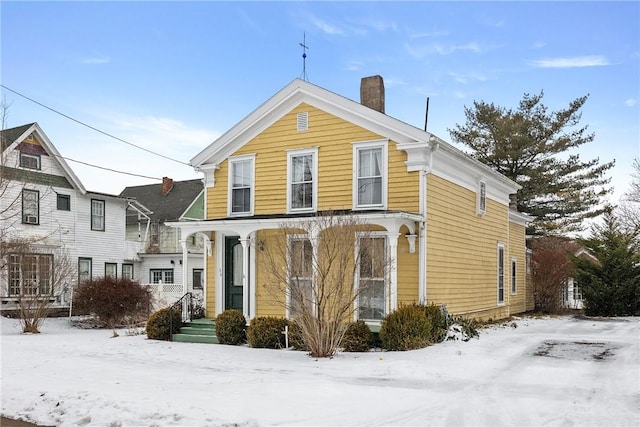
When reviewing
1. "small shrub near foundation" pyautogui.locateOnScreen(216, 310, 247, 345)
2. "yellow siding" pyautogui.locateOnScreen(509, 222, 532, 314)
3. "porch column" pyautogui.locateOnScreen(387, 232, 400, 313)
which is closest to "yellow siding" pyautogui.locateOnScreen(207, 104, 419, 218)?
"porch column" pyautogui.locateOnScreen(387, 232, 400, 313)

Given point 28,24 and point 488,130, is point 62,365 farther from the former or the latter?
point 488,130

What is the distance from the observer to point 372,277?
45.3 feet

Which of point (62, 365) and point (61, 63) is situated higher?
point (61, 63)

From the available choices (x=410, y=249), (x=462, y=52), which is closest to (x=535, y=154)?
(x=462, y=52)

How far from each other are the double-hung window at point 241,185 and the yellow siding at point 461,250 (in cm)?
513

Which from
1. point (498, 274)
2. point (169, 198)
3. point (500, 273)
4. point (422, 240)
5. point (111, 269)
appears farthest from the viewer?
point (169, 198)

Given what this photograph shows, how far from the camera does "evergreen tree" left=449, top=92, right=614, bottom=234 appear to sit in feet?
115

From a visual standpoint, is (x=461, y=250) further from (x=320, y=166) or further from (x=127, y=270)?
(x=127, y=270)

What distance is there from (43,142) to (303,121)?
1575cm

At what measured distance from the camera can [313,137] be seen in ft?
55.2

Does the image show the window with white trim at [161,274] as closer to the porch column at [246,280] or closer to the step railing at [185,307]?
the step railing at [185,307]

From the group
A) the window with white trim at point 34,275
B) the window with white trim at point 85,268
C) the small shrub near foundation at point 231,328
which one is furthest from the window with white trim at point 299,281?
the window with white trim at point 85,268

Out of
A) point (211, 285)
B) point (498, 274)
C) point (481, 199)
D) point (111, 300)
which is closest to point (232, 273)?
point (211, 285)

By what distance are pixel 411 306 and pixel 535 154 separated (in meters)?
24.1
